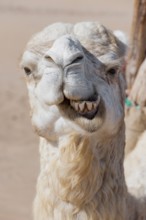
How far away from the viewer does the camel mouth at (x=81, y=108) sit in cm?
246

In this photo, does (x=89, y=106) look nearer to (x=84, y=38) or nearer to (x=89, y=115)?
(x=89, y=115)

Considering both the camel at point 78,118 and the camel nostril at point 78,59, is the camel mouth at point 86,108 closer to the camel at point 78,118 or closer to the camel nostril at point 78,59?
the camel at point 78,118

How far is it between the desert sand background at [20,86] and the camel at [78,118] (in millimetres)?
470

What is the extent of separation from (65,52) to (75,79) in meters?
0.10

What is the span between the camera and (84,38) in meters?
2.62

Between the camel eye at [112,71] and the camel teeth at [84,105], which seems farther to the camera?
the camel eye at [112,71]

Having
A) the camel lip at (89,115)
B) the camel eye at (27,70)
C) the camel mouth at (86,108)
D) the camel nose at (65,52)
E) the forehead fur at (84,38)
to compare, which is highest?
the camel nose at (65,52)

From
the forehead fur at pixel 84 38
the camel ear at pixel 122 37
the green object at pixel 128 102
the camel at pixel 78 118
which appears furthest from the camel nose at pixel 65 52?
the green object at pixel 128 102

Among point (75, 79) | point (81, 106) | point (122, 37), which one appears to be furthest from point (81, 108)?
point (122, 37)

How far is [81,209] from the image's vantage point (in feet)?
8.89

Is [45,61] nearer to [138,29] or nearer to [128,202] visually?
[128,202]

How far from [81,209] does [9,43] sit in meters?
11.9

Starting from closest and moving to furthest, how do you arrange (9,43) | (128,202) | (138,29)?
(128,202) → (138,29) → (9,43)

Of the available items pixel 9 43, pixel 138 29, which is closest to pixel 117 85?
pixel 138 29
